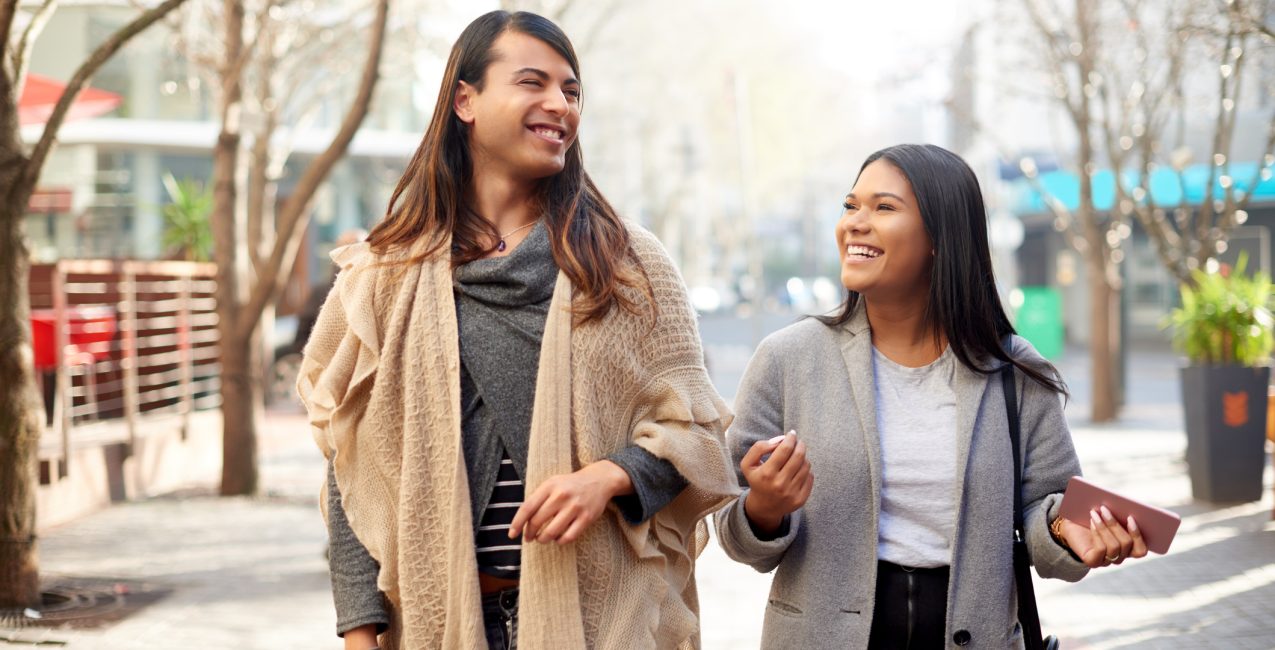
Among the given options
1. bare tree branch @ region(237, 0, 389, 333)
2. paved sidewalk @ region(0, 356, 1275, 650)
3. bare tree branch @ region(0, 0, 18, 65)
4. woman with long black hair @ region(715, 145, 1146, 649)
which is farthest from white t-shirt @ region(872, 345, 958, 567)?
bare tree branch @ region(237, 0, 389, 333)

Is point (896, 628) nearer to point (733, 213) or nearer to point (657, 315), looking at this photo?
point (657, 315)

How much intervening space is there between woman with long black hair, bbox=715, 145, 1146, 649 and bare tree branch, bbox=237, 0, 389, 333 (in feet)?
23.0

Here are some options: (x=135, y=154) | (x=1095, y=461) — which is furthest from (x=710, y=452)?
(x=135, y=154)

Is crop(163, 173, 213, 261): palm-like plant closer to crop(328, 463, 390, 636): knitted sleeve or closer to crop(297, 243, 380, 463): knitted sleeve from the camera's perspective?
crop(297, 243, 380, 463): knitted sleeve

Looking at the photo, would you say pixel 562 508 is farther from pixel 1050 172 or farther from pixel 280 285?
pixel 1050 172

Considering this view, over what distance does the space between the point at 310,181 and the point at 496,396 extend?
8270 millimetres

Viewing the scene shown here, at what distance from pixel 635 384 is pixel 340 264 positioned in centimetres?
67

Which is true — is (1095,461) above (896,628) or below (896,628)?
below

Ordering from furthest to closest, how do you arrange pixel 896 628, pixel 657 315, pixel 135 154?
pixel 135 154 → pixel 896 628 → pixel 657 315

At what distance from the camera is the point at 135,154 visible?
39.4 metres

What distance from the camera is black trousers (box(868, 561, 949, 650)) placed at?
3178 millimetres

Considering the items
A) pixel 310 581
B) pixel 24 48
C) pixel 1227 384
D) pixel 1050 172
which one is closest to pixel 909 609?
pixel 24 48

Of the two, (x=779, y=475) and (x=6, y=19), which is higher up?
(x=6, y=19)

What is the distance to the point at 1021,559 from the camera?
328 cm
